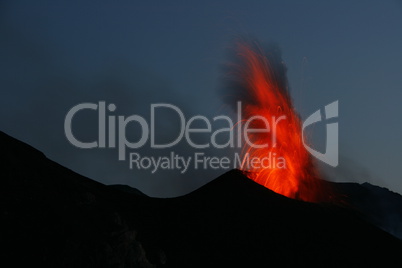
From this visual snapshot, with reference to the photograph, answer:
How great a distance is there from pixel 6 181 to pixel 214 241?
72.6ft

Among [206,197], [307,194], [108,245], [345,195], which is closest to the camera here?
[108,245]

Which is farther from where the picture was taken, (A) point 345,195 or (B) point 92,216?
(A) point 345,195

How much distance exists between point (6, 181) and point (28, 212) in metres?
5.14

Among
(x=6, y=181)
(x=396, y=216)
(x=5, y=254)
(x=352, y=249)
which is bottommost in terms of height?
(x=396, y=216)

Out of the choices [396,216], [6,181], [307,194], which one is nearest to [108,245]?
[6,181]

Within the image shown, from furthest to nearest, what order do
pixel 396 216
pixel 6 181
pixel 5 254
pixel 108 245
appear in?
pixel 396 216
pixel 6 181
pixel 108 245
pixel 5 254

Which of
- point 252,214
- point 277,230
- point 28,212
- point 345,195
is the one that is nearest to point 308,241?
point 277,230

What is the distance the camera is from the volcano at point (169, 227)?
4138 centimetres

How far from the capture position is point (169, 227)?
58.8 m

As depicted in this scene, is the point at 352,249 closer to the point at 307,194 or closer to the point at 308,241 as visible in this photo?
the point at 308,241

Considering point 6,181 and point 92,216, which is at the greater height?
point 6,181

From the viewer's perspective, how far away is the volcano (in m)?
41.4

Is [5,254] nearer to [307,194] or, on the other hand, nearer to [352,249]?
[352,249]

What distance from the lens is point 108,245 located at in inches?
1676
